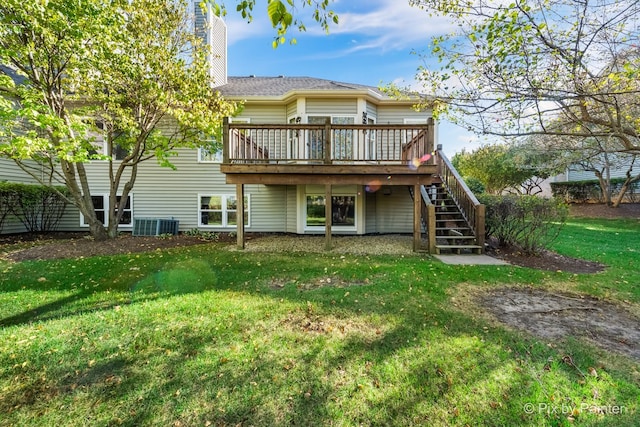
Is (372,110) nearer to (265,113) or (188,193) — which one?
(265,113)

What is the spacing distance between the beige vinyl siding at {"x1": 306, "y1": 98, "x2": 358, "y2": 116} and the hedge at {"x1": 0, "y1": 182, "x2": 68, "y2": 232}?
8024 mm

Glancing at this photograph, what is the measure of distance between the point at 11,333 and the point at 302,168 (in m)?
A: 5.50

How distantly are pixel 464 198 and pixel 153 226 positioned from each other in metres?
10.2

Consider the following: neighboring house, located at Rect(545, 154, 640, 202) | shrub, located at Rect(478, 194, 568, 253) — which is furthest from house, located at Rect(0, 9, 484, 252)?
neighboring house, located at Rect(545, 154, 640, 202)

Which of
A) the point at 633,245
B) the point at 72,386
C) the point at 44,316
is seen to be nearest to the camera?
the point at 72,386

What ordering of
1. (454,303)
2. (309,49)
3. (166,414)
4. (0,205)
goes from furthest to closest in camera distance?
(309,49) < (0,205) < (454,303) < (166,414)

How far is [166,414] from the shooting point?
2.12 m

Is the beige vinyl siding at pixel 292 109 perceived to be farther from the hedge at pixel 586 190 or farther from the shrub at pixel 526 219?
the hedge at pixel 586 190

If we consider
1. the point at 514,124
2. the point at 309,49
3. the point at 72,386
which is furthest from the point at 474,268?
the point at 309,49

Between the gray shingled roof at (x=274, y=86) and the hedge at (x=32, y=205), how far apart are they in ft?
21.9

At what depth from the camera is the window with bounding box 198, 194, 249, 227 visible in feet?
35.7

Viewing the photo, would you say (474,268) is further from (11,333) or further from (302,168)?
(11,333)

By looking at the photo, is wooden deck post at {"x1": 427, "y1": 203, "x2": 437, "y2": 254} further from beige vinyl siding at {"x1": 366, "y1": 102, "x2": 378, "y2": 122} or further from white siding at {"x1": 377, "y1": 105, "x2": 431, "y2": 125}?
white siding at {"x1": 377, "y1": 105, "x2": 431, "y2": 125}

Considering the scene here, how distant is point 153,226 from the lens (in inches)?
404
